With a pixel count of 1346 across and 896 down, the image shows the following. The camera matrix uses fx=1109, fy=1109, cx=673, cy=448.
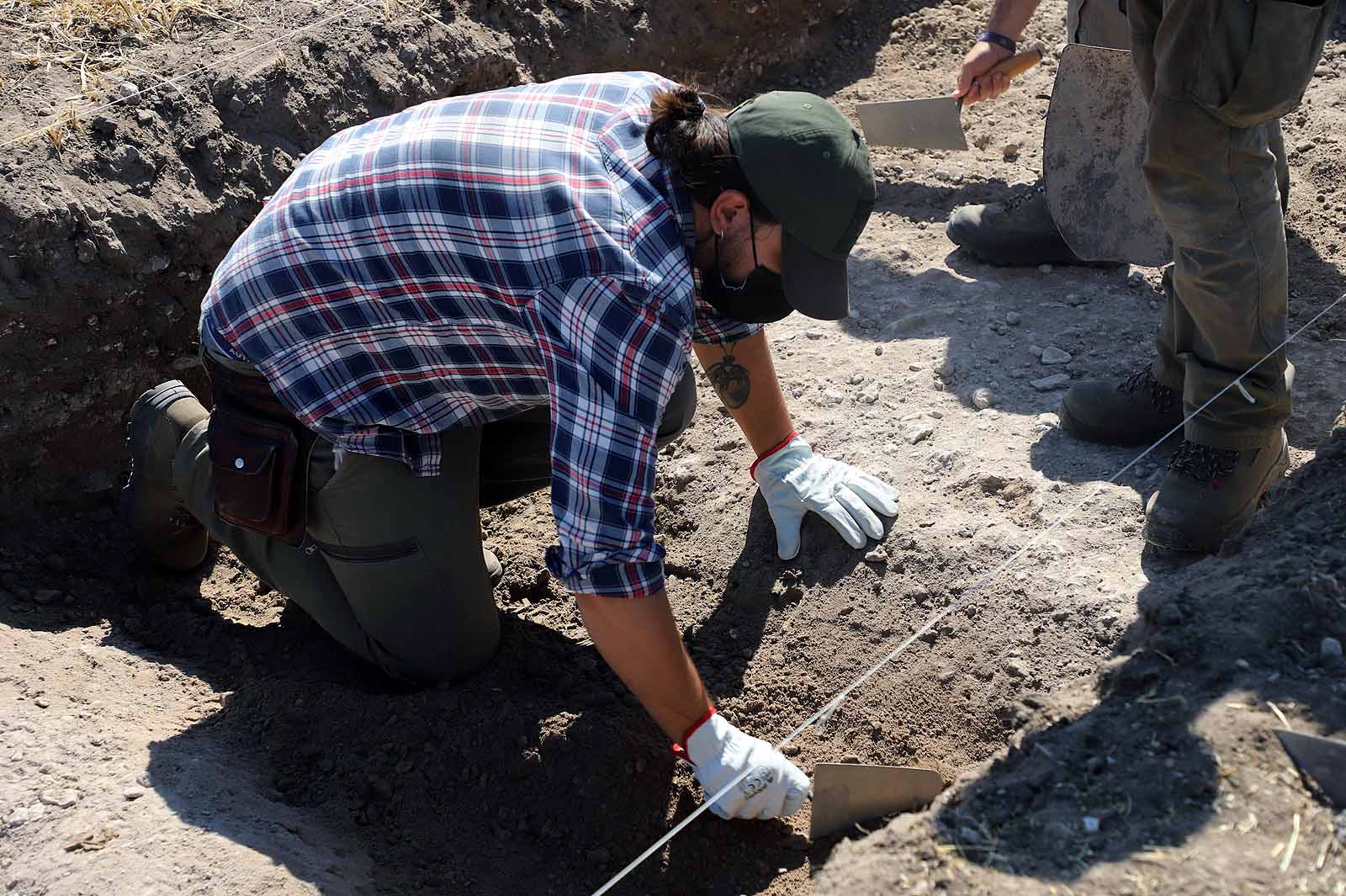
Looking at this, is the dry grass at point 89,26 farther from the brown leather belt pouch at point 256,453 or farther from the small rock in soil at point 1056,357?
the small rock in soil at point 1056,357

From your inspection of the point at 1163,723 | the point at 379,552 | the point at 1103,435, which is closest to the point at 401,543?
the point at 379,552

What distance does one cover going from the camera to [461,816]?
7.75ft

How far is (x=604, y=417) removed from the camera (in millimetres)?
1856

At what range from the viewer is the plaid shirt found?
187 centimetres

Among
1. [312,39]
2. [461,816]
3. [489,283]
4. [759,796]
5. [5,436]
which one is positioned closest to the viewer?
[489,283]

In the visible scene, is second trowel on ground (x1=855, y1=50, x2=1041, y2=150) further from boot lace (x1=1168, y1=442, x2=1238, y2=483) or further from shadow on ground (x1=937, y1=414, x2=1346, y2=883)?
shadow on ground (x1=937, y1=414, x2=1346, y2=883)

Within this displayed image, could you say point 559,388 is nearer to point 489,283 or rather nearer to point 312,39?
point 489,283

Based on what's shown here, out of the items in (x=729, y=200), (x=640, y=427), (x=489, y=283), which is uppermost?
(x=729, y=200)

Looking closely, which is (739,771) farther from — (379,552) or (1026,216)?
(1026,216)

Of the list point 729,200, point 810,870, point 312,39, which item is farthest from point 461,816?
point 312,39

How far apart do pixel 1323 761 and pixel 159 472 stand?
103 inches

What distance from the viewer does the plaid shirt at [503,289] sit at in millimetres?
1869

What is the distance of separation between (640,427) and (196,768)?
1218mm

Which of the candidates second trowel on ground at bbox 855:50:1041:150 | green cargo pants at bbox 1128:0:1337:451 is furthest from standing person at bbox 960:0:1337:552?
second trowel on ground at bbox 855:50:1041:150
